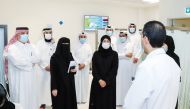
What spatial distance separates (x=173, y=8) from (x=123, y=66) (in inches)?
57.1

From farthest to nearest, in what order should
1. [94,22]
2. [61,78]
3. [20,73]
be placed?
[94,22], [20,73], [61,78]

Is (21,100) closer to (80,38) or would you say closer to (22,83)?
(22,83)

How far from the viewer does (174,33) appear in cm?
409

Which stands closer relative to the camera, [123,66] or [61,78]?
[61,78]

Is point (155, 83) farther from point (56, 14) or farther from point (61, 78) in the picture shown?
point (56, 14)

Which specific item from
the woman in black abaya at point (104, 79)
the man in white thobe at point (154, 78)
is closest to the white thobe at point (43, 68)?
the woman in black abaya at point (104, 79)

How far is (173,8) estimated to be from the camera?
175 inches

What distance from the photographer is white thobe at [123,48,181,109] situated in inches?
67.2

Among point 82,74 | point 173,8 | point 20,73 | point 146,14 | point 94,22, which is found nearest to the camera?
point 20,73

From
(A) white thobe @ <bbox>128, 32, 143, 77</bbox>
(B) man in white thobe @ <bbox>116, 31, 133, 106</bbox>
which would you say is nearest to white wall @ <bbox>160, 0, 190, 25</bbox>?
(A) white thobe @ <bbox>128, 32, 143, 77</bbox>

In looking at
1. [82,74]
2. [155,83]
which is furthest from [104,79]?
[155,83]

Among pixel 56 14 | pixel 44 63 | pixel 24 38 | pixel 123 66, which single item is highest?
pixel 56 14

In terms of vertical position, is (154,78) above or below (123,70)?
above

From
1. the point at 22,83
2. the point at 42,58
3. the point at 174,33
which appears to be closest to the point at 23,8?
the point at 42,58
